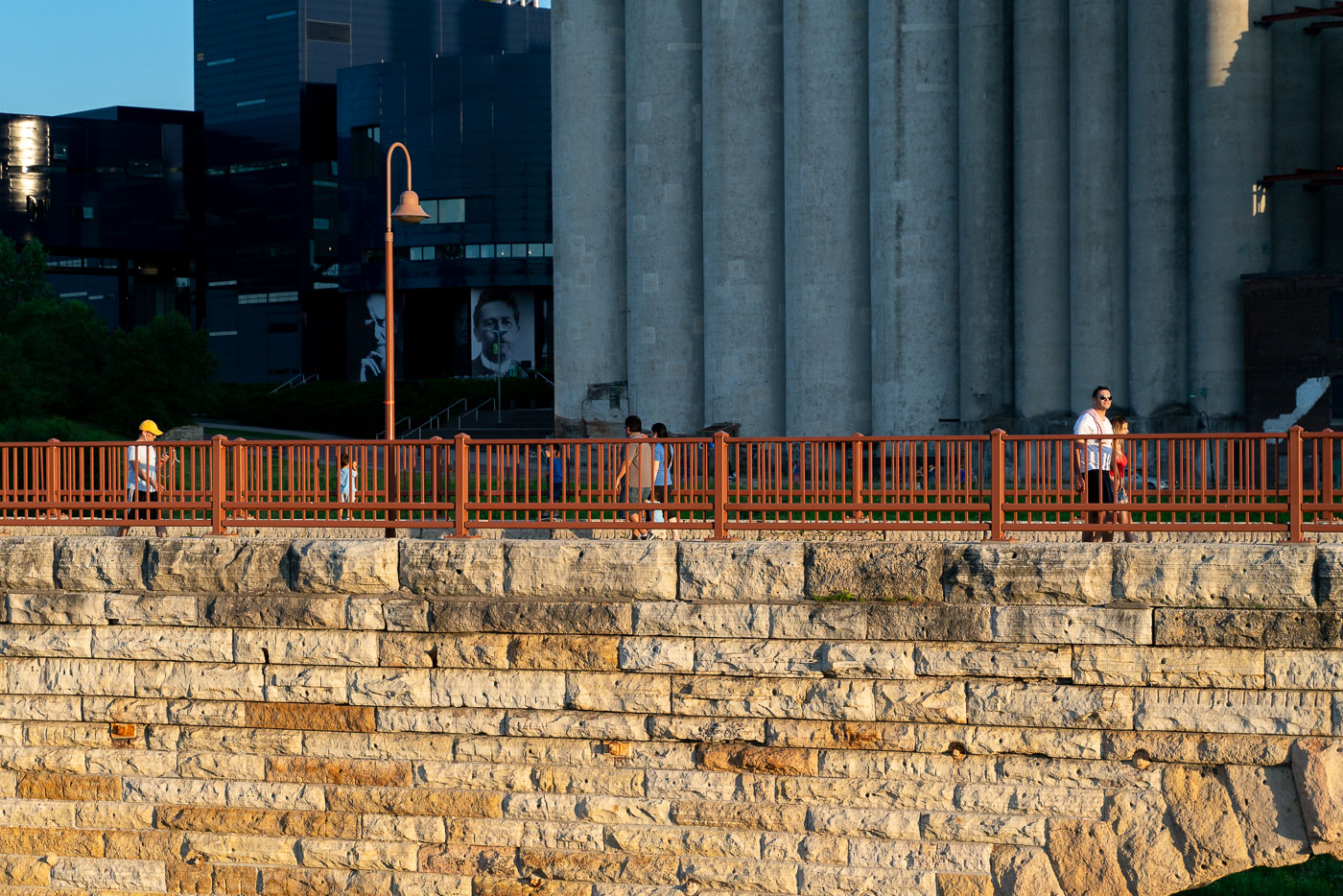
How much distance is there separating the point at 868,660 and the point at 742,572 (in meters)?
1.18

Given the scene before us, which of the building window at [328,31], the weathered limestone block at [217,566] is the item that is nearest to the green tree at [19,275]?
the building window at [328,31]

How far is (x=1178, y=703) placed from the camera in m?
10.6

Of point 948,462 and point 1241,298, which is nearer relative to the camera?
point 948,462

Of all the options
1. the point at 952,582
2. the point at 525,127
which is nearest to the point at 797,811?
the point at 952,582

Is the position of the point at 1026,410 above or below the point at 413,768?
above

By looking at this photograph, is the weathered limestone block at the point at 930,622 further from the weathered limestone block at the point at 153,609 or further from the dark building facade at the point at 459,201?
the dark building facade at the point at 459,201

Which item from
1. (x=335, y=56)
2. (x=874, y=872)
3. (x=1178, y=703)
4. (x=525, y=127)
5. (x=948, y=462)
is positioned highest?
(x=335, y=56)

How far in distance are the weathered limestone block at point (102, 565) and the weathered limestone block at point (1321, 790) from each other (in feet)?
30.8

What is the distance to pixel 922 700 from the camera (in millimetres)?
11039

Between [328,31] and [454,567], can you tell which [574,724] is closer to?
[454,567]

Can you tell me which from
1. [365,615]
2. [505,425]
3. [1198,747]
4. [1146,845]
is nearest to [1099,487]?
[1198,747]

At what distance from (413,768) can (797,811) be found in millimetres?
3196

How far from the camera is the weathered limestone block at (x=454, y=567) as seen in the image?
1198 centimetres

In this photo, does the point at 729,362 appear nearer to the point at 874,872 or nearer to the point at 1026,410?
the point at 1026,410
